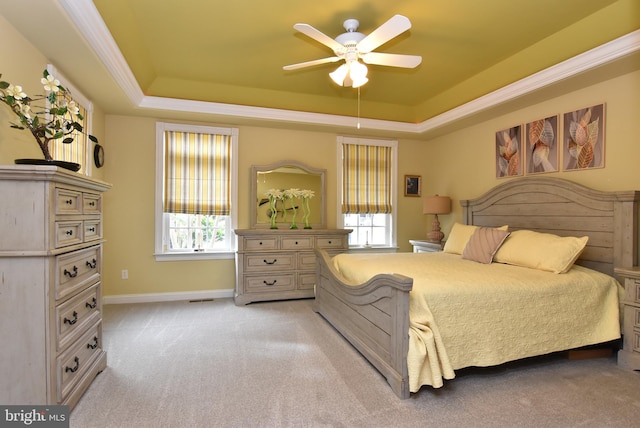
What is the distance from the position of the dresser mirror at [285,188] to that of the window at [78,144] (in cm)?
186

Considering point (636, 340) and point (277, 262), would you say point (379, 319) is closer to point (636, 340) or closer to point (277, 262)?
point (636, 340)

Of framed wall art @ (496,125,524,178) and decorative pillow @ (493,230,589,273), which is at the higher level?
framed wall art @ (496,125,524,178)

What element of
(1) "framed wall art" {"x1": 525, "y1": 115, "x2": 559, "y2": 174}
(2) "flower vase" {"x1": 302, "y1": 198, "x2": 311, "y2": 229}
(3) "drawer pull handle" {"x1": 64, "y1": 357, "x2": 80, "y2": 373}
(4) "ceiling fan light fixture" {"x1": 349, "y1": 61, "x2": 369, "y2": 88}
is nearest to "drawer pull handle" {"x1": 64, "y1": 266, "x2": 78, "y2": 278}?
(3) "drawer pull handle" {"x1": 64, "y1": 357, "x2": 80, "y2": 373}

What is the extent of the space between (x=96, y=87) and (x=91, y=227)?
1.79 m

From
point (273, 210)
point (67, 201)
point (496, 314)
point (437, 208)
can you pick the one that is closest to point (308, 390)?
point (496, 314)

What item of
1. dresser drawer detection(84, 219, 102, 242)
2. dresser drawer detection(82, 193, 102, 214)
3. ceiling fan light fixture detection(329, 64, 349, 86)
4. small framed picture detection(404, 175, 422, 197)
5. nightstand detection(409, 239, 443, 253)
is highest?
ceiling fan light fixture detection(329, 64, 349, 86)

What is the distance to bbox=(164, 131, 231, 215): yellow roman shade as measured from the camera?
421cm

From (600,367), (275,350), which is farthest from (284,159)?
(600,367)

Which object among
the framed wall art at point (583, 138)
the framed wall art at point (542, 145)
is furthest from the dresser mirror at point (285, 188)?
the framed wall art at point (583, 138)

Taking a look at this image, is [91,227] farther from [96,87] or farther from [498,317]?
[498,317]

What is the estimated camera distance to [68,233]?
1.82 metres

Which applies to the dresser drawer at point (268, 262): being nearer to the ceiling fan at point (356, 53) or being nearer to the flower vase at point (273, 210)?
the flower vase at point (273, 210)

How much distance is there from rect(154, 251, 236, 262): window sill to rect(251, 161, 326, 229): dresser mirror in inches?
22.1

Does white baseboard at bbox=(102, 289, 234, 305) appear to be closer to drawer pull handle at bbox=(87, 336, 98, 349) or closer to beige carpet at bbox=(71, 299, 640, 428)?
beige carpet at bbox=(71, 299, 640, 428)
